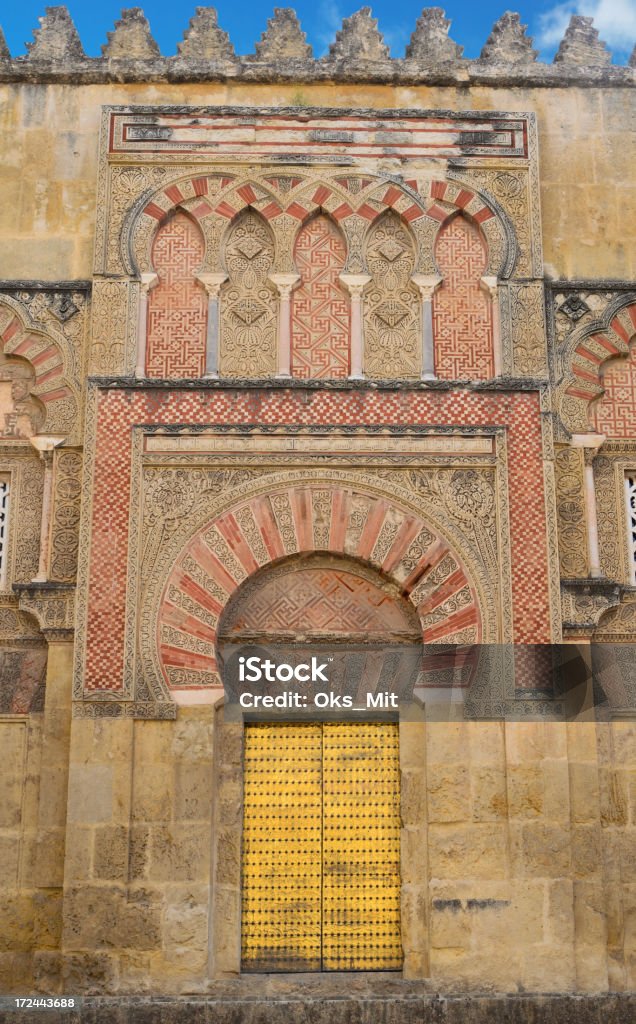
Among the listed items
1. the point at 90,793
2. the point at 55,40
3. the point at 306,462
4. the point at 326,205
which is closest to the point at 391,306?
the point at 326,205

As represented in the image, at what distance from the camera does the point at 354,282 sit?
9648 mm

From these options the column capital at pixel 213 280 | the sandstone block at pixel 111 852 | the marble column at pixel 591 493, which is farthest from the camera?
the column capital at pixel 213 280

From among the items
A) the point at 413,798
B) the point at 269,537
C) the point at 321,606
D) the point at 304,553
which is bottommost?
the point at 413,798

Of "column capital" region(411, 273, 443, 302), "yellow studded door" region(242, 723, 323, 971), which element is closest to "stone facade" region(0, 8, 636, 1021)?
"column capital" region(411, 273, 443, 302)

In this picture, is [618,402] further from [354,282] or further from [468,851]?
[468,851]

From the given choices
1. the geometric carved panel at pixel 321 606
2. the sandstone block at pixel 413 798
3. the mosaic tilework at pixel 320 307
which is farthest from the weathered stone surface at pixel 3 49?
the sandstone block at pixel 413 798

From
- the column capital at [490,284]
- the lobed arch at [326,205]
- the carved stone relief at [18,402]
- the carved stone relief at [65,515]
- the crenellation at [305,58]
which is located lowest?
the carved stone relief at [65,515]

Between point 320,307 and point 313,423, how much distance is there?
100cm

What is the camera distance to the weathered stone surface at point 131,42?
10.2 meters

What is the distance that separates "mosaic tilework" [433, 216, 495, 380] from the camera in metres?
9.54

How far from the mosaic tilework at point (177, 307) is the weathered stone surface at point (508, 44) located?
2.81m

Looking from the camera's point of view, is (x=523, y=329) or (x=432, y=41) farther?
(x=432, y=41)

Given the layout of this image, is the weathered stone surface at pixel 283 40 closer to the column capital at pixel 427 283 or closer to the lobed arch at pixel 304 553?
the column capital at pixel 427 283

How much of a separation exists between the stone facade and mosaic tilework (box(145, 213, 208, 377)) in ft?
0.09
